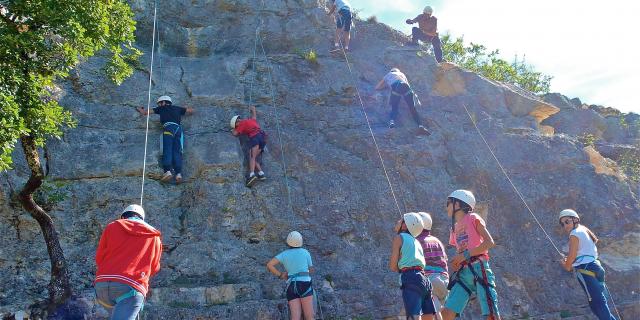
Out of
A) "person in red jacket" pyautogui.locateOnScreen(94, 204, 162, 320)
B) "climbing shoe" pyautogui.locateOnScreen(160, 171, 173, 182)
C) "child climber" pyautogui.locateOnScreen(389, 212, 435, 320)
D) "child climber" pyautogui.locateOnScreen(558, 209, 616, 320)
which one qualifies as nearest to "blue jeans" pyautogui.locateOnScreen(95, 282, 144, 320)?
"person in red jacket" pyautogui.locateOnScreen(94, 204, 162, 320)

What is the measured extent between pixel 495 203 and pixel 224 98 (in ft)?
21.4

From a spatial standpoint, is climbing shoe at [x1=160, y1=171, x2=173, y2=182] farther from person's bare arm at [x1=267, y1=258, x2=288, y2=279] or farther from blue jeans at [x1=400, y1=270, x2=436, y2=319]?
blue jeans at [x1=400, y1=270, x2=436, y2=319]

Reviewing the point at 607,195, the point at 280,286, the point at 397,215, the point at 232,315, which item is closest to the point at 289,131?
the point at 397,215

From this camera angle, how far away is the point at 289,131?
1248 centimetres

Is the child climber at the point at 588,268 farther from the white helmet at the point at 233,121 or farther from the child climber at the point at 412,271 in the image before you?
the white helmet at the point at 233,121

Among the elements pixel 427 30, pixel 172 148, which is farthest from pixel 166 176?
pixel 427 30

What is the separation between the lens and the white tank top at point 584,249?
8055mm

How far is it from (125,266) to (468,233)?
167 inches

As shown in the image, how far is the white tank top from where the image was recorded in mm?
8055

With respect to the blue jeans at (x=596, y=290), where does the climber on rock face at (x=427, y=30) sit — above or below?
above

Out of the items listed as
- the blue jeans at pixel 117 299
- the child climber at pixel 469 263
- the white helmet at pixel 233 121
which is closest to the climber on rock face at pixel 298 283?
the child climber at pixel 469 263

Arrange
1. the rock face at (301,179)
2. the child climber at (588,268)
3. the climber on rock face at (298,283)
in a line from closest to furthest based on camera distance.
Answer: the child climber at (588,268), the climber on rock face at (298,283), the rock face at (301,179)

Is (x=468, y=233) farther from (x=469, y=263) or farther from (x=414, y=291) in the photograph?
(x=414, y=291)

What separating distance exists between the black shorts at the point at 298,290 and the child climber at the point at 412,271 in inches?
63.0
